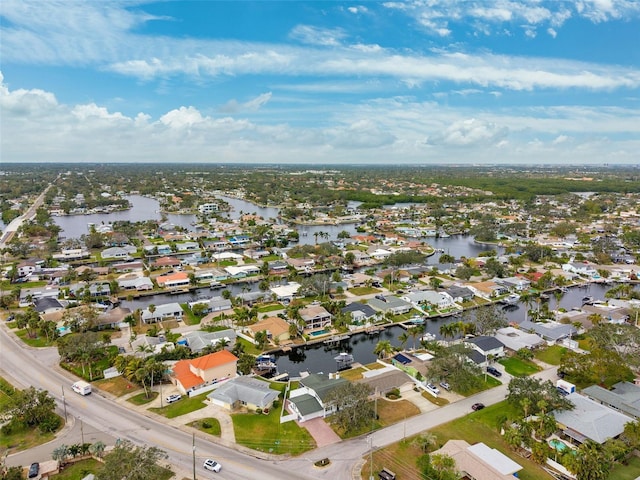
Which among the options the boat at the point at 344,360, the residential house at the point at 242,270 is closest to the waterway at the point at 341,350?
the boat at the point at 344,360

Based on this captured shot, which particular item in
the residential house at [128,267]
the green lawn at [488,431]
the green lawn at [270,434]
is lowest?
the green lawn at [270,434]

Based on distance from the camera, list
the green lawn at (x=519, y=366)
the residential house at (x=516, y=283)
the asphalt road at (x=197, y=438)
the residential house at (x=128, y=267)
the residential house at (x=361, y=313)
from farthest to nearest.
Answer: the residential house at (x=128, y=267) → the residential house at (x=516, y=283) → the residential house at (x=361, y=313) → the green lawn at (x=519, y=366) → the asphalt road at (x=197, y=438)

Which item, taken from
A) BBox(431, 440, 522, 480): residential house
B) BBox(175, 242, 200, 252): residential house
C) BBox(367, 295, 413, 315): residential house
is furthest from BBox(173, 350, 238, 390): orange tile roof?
BBox(175, 242, 200, 252): residential house

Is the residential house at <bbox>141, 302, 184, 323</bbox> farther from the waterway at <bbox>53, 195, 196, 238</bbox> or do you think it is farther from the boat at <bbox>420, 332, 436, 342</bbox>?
the waterway at <bbox>53, 195, 196, 238</bbox>

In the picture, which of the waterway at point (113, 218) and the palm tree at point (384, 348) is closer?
the palm tree at point (384, 348)

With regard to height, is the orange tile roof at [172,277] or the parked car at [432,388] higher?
the orange tile roof at [172,277]

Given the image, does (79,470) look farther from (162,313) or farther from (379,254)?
(379,254)

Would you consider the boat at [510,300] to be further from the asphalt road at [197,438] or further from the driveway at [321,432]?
the driveway at [321,432]

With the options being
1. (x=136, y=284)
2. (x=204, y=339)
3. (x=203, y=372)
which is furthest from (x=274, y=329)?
(x=136, y=284)
